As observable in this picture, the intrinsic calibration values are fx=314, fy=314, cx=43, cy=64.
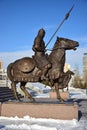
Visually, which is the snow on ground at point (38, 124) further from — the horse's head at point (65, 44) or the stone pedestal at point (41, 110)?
the horse's head at point (65, 44)

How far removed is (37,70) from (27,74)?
43 centimetres

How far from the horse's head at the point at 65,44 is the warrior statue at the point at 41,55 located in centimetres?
62

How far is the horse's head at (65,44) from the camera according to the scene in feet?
40.7

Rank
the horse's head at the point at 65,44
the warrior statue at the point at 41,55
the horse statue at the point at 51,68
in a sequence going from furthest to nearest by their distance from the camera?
the horse's head at the point at 65,44 < the horse statue at the point at 51,68 < the warrior statue at the point at 41,55

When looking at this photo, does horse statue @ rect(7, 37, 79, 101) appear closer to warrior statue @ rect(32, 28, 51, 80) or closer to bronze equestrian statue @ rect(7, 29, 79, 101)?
bronze equestrian statue @ rect(7, 29, 79, 101)

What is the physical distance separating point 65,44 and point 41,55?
108cm

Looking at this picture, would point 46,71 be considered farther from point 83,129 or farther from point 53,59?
point 83,129

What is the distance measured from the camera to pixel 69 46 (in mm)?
12438

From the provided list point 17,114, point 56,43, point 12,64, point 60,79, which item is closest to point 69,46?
point 56,43

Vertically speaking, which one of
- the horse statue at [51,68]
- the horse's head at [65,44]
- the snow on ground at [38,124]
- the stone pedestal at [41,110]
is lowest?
the snow on ground at [38,124]

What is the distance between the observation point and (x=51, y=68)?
12055 millimetres

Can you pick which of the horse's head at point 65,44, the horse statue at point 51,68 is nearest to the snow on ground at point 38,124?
the horse statue at point 51,68

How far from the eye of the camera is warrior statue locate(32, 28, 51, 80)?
468 inches

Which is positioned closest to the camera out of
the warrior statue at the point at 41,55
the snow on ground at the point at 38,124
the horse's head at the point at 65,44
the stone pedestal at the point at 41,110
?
the snow on ground at the point at 38,124
